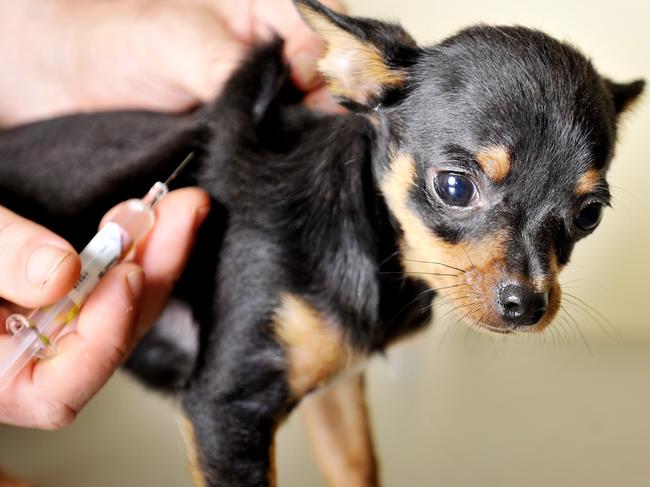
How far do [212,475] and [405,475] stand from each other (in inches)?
19.4

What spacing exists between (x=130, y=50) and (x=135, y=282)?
2.54ft

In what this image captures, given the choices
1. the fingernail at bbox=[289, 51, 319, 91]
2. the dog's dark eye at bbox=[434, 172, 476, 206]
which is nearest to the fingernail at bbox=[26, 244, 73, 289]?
the dog's dark eye at bbox=[434, 172, 476, 206]

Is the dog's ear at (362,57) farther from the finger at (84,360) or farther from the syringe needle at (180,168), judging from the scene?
the finger at (84,360)

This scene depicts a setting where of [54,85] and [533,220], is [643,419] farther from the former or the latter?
[54,85]

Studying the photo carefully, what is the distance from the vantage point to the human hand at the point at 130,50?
1.48m

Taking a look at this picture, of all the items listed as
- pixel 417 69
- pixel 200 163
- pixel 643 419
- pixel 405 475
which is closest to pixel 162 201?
pixel 200 163

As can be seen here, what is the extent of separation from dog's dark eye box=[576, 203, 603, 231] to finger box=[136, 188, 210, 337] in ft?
1.83

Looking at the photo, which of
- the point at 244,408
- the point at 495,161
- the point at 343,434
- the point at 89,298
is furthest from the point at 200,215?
the point at 343,434

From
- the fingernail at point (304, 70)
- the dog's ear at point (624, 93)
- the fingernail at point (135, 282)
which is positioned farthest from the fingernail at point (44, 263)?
the dog's ear at point (624, 93)

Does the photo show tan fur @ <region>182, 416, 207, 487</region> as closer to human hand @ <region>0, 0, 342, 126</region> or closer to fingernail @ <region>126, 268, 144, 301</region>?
fingernail @ <region>126, 268, 144, 301</region>

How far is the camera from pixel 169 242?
1098mm

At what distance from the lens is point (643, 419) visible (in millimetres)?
1481

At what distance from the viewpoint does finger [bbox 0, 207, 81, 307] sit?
3.09 ft

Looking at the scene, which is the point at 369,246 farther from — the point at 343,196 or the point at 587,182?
the point at 587,182
